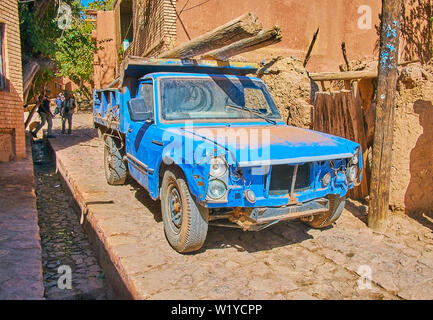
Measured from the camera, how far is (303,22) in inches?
424

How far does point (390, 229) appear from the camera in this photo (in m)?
4.79

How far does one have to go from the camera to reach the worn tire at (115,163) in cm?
651

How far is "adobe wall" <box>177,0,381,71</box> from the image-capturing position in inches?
398

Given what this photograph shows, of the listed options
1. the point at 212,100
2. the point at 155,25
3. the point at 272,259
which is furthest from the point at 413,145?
the point at 155,25

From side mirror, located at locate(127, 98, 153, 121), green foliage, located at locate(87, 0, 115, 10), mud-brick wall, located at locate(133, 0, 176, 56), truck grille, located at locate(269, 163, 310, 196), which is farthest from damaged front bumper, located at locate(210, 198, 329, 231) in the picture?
green foliage, located at locate(87, 0, 115, 10)

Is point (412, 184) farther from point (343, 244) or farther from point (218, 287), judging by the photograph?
point (218, 287)

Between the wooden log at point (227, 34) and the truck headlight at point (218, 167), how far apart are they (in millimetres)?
1711

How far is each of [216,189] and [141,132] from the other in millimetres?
2018

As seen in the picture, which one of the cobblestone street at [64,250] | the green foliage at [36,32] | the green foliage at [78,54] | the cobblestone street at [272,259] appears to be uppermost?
the green foliage at [78,54]

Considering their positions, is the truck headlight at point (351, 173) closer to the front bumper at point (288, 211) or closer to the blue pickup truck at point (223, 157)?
the blue pickup truck at point (223, 157)

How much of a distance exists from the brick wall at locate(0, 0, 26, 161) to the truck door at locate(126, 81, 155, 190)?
13.2 feet

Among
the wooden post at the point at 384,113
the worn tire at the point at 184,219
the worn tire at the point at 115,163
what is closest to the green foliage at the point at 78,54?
the worn tire at the point at 115,163

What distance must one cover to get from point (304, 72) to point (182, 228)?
14.8ft

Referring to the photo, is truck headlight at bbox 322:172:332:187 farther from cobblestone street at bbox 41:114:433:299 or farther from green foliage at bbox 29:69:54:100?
green foliage at bbox 29:69:54:100
